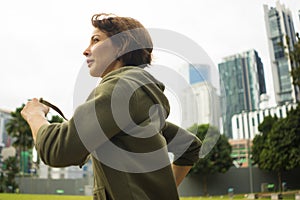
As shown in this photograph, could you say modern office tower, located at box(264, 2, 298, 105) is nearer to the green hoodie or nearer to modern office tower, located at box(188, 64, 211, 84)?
modern office tower, located at box(188, 64, 211, 84)

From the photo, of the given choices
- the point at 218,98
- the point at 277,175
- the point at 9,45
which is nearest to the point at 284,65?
the point at 277,175

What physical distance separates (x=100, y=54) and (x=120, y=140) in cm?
20

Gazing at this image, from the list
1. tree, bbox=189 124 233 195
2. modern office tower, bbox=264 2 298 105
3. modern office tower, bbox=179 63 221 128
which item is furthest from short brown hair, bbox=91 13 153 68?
modern office tower, bbox=264 2 298 105

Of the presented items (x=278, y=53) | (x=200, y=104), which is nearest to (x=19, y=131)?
(x=200, y=104)

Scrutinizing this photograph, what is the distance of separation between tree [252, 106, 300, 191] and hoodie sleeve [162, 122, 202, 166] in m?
16.4

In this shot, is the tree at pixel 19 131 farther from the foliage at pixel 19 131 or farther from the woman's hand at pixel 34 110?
the woman's hand at pixel 34 110

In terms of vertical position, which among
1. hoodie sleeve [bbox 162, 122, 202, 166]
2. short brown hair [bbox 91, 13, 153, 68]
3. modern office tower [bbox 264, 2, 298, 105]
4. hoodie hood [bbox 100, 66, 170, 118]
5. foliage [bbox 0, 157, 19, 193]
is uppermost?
modern office tower [bbox 264, 2, 298, 105]

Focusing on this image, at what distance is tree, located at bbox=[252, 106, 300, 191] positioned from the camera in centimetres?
1588

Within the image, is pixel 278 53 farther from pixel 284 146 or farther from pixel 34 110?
pixel 34 110

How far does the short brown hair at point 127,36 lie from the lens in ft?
2.31

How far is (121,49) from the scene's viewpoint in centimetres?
70

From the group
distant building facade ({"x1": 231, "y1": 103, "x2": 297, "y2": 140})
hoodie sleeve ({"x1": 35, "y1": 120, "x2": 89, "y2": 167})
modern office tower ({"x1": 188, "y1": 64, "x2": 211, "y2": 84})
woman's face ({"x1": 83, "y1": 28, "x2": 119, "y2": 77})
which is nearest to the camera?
hoodie sleeve ({"x1": 35, "y1": 120, "x2": 89, "y2": 167})

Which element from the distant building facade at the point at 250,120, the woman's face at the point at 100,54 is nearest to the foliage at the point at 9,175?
the woman's face at the point at 100,54

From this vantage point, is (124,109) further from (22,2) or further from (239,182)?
(239,182)
